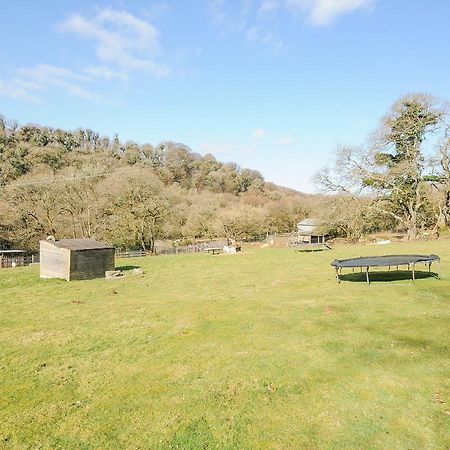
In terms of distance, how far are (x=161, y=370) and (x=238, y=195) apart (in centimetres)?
7864

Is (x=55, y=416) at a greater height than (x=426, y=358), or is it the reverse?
(x=426, y=358)

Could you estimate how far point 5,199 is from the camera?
40.2 m

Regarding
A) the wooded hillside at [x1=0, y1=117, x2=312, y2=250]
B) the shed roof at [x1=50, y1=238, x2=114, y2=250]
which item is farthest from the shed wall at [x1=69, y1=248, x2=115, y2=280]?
the wooded hillside at [x1=0, y1=117, x2=312, y2=250]

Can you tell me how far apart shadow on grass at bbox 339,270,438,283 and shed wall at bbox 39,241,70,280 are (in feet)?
48.9

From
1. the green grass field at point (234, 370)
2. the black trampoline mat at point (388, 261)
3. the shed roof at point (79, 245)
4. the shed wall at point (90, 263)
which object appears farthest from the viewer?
the shed roof at point (79, 245)

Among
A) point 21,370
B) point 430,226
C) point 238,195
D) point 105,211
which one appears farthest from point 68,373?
point 238,195

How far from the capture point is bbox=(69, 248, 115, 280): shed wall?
2122 centimetres

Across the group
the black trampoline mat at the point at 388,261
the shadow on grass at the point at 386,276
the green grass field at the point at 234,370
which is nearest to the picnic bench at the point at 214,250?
the shadow on grass at the point at 386,276

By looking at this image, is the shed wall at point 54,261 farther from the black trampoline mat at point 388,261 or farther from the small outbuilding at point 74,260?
the black trampoline mat at point 388,261

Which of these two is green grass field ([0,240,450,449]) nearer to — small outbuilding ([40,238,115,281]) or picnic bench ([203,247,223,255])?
small outbuilding ([40,238,115,281])

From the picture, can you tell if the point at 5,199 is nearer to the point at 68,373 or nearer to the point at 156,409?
the point at 68,373

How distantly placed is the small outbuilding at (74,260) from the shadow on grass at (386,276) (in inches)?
551

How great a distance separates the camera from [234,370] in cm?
798

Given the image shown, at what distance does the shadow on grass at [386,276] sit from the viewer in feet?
52.7
